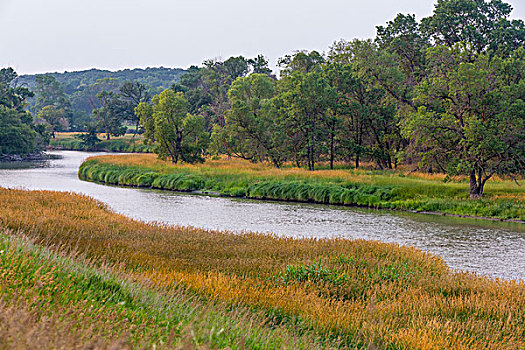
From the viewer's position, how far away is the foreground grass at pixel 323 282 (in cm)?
723

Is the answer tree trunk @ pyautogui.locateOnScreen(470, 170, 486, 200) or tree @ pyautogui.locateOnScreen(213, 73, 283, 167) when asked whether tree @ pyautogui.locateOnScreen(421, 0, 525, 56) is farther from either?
tree trunk @ pyautogui.locateOnScreen(470, 170, 486, 200)

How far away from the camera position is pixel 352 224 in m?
24.9

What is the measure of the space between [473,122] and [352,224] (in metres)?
10.0

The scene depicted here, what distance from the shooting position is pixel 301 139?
50250mm

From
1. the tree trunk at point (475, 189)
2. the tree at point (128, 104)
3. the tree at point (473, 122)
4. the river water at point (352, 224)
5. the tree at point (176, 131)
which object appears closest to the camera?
the river water at point (352, 224)

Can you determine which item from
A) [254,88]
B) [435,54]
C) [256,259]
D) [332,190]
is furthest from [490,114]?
[254,88]

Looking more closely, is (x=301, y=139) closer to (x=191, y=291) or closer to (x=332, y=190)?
(x=332, y=190)

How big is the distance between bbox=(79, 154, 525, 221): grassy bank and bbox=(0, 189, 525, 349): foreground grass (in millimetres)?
15809

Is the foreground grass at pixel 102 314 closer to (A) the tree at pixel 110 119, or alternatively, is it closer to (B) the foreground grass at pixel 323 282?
(B) the foreground grass at pixel 323 282

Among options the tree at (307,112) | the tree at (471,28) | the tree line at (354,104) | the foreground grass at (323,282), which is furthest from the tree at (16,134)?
the foreground grass at (323,282)

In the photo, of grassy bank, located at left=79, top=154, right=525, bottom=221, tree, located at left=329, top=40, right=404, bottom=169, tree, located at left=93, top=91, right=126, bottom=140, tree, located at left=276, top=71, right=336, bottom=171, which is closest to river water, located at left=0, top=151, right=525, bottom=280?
grassy bank, located at left=79, top=154, right=525, bottom=221

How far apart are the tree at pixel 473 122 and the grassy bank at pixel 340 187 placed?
1.76 m

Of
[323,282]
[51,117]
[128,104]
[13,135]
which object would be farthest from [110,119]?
[323,282]

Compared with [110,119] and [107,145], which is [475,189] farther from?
[110,119]
